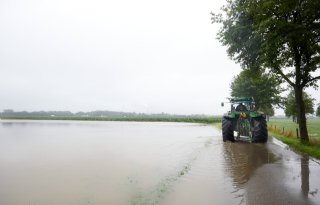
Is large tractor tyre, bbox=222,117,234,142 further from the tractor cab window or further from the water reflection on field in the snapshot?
the water reflection on field

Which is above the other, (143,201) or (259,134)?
(259,134)

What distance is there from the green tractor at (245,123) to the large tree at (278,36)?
2184 millimetres

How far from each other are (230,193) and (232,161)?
456 centimetres

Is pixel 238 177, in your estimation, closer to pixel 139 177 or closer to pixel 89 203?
pixel 139 177

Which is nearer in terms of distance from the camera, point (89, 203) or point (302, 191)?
point (89, 203)

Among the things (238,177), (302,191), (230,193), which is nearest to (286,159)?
(238,177)

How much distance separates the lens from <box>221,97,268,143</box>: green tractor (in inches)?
647

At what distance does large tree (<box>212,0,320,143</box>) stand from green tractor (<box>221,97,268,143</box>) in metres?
2.18

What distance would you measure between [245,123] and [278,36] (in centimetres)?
711

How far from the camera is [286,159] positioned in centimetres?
1111

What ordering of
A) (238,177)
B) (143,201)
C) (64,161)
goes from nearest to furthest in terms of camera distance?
(143,201) < (238,177) < (64,161)

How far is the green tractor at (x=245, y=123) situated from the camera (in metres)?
16.4

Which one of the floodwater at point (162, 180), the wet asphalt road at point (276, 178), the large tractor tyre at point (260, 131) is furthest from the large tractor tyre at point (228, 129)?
the wet asphalt road at point (276, 178)

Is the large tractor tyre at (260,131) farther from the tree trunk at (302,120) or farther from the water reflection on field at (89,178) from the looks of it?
the water reflection on field at (89,178)
